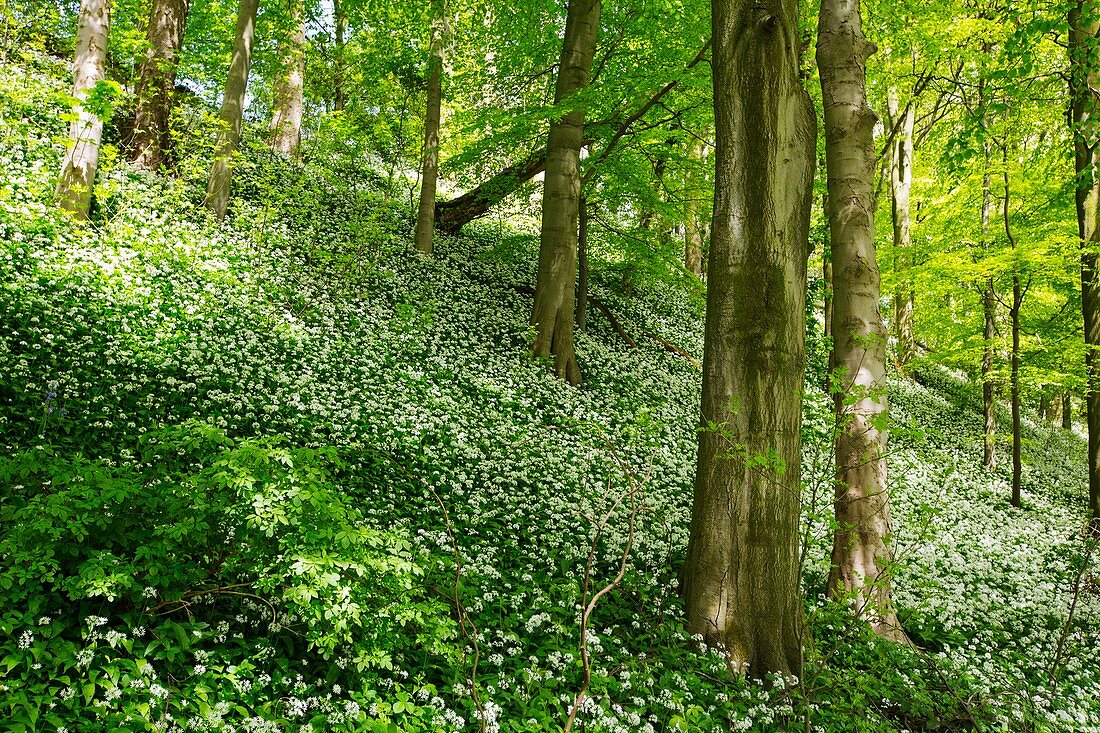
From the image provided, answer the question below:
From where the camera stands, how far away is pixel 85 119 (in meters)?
7.95

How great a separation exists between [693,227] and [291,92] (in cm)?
1146

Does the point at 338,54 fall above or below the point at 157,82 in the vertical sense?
above

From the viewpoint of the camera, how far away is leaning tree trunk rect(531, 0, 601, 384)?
1081 centimetres

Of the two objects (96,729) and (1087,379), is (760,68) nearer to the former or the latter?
(96,729)

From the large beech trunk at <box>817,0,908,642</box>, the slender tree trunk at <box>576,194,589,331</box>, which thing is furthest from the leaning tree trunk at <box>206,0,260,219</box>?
the large beech trunk at <box>817,0,908,642</box>

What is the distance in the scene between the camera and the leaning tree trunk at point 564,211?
35.5 ft

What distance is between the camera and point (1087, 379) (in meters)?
10.3

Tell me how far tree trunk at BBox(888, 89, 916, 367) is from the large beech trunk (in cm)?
1109

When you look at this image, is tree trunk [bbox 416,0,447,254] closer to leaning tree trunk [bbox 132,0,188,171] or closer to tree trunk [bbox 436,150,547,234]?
tree trunk [bbox 436,150,547,234]

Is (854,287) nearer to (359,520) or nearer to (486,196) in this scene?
(359,520)

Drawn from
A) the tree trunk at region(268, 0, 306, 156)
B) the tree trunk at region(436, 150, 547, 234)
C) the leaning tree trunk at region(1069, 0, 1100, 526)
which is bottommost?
the leaning tree trunk at region(1069, 0, 1100, 526)

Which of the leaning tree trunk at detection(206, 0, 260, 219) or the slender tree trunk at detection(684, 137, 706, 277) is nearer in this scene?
the leaning tree trunk at detection(206, 0, 260, 219)

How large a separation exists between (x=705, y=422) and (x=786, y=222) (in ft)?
5.23

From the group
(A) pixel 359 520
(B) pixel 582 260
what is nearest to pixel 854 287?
(A) pixel 359 520
